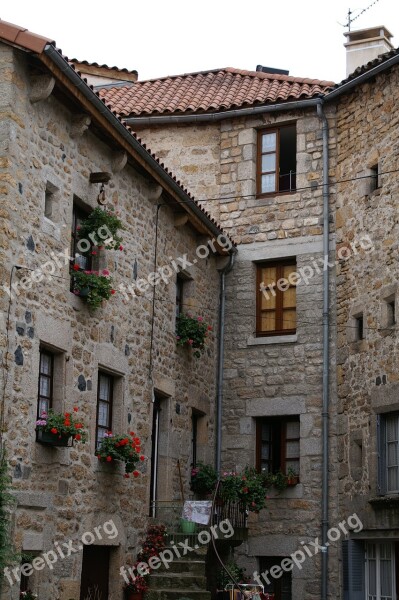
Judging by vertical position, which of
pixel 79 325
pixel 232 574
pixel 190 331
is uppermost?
pixel 190 331

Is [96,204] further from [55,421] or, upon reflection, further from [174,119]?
[174,119]

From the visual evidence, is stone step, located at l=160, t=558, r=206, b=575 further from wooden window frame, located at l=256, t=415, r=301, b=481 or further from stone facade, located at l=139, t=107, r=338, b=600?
wooden window frame, located at l=256, t=415, r=301, b=481

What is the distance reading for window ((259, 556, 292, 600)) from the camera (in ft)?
51.1

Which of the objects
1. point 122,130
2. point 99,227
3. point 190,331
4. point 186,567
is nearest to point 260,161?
point 190,331

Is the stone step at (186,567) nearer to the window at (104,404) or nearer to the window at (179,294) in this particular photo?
the window at (104,404)

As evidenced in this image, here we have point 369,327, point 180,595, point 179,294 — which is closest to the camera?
point 180,595

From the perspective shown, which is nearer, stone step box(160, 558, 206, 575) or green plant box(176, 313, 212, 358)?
stone step box(160, 558, 206, 575)

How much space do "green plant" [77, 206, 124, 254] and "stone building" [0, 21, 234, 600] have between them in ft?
0.54

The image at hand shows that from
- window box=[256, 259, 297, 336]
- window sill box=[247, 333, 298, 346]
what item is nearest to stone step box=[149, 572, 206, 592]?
window sill box=[247, 333, 298, 346]

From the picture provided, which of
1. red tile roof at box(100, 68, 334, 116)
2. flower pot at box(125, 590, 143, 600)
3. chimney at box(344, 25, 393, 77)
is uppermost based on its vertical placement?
chimney at box(344, 25, 393, 77)

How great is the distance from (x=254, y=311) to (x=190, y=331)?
198 cm

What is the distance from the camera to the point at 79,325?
1226 cm

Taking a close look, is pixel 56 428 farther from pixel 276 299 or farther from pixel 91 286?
pixel 276 299

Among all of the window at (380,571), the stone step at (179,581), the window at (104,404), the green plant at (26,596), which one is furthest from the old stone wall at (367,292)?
Answer: the green plant at (26,596)
